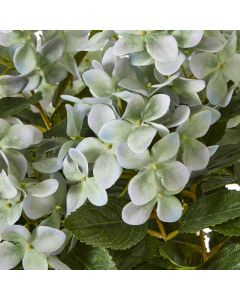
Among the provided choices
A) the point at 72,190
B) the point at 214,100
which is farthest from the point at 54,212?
the point at 214,100

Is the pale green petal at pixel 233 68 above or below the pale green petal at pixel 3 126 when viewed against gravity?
above

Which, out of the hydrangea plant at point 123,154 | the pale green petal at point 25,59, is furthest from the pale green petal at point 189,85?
the pale green petal at point 25,59

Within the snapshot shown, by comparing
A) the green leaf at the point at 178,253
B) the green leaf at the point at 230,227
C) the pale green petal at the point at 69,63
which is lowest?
the green leaf at the point at 178,253

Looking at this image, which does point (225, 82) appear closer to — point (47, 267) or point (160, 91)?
point (160, 91)

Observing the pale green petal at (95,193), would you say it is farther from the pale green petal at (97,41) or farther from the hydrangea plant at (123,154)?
the pale green petal at (97,41)

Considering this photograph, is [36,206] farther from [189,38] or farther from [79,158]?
[189,38]

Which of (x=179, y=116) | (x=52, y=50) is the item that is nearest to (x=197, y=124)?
(x=179, y=116)
